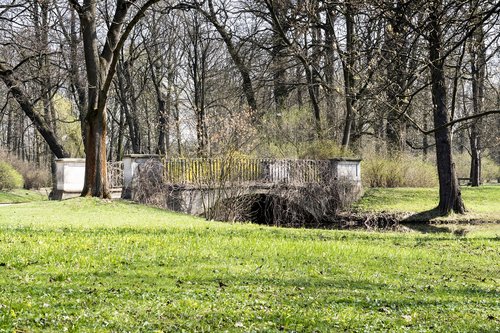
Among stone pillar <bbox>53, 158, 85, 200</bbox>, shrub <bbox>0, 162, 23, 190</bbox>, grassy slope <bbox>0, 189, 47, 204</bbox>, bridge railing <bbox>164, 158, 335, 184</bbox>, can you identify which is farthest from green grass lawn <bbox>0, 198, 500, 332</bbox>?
shrub <bbox>0, 162, 23, 190</bbox>

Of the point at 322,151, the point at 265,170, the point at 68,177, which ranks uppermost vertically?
the point at 322,151

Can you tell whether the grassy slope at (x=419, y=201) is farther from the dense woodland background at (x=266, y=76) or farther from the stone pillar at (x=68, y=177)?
the stone pillar at (x=68, y=177)

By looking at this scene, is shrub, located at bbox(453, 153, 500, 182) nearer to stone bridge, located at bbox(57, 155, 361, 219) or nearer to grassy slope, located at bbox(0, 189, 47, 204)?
stone bridge, located at bbox(57, 155, 361, 219)

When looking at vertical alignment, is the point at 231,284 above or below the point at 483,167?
below

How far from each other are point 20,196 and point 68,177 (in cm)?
1017

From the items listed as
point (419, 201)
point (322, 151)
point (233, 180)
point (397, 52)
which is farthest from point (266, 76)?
point (397, 52)

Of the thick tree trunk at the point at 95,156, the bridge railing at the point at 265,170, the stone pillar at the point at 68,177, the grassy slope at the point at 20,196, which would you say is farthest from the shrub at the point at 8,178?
the thick tree trunk at the point at 95,156

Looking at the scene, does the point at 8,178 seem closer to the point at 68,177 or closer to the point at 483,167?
the point at 68,177

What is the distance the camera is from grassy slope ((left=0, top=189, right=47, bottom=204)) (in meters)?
31.8

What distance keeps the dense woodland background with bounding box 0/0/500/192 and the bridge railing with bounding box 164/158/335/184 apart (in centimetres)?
108

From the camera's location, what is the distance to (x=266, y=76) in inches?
1240

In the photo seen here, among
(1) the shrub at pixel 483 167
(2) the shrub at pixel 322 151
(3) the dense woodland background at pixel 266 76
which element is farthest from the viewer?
(1) the shrub at pixel 483 167

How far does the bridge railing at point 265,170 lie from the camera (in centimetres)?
2500

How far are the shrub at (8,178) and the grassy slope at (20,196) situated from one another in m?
0.56
